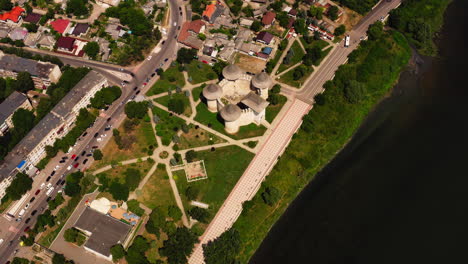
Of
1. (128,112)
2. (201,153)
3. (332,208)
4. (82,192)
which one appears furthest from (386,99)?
(82,192)

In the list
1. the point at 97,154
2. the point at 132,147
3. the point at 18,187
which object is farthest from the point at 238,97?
the point at 18,187

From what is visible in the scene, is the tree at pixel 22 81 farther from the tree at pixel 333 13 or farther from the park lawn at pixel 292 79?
the tree at pixel 333 13

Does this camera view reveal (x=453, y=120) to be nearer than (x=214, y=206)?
No

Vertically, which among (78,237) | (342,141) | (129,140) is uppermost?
(342,141)

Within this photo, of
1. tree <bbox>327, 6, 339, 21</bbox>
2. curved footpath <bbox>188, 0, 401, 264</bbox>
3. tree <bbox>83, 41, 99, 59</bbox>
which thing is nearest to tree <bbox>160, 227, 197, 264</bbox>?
curved footpath <bbox>188, 0, 401, 264</bbox>

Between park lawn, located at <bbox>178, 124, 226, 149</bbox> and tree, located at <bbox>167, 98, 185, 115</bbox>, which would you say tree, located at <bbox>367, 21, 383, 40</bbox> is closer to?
park lawn, located at <bbox>178, 124, 226, 149</bbox>

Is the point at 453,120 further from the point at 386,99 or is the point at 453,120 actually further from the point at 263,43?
the point at 263,43
